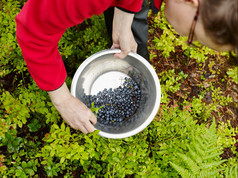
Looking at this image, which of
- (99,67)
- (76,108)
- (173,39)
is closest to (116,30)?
(99,67)

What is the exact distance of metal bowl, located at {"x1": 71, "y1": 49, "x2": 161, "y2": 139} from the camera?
2.05 m

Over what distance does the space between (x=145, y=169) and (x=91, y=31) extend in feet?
6.34

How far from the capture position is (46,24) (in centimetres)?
110

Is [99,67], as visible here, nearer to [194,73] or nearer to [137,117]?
[137,117]

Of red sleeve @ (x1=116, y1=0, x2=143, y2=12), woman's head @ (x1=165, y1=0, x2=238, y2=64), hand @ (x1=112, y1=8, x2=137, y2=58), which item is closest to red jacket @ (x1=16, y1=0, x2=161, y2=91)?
red sleeve @ (x1=116, y1=0, x2=143, y2=12)

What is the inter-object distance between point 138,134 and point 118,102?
465 millimetres

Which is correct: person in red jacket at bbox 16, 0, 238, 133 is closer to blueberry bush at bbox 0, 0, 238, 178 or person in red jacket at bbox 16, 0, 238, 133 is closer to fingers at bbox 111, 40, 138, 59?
blueberry bush at bbox 0, 0, 238, 178

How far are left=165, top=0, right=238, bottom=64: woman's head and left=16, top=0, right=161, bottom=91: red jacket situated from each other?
521 millimetres

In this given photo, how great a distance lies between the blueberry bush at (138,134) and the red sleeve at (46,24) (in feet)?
1.85

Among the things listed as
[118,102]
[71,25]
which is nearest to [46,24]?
[71,25]

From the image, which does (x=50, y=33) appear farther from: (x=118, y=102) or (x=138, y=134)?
(x=138, y=134)

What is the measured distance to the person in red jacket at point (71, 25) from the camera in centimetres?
107

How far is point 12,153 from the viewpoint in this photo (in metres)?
2.25

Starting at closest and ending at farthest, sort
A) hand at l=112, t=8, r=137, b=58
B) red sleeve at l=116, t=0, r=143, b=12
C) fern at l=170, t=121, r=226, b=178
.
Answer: red sleeve at l=116, t=0, r=143, b=12 → fern at l=170, t=121, r=226, b=178 → hand at l=112, t=8, r=137, b=58
